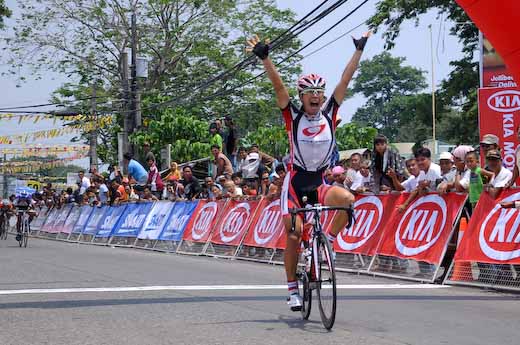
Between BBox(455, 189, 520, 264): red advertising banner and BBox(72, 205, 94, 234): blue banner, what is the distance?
58.9ft

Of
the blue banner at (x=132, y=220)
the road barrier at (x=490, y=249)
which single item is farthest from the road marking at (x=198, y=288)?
the blue banner at (x=132, y=220)

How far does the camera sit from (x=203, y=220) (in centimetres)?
1980

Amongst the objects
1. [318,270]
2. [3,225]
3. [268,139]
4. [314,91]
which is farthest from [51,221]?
[318,270]

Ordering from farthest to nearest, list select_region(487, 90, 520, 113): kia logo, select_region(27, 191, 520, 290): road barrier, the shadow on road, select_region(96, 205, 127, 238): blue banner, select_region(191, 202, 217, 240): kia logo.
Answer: select_region(96, 205, 127, 238): blue banner → select_region(191, 202, 217, 240): kia logo → select_region(487, 90, 520, 113): kia logo → select_region(27, 191, 520, 290): road barrier → the shadow on road

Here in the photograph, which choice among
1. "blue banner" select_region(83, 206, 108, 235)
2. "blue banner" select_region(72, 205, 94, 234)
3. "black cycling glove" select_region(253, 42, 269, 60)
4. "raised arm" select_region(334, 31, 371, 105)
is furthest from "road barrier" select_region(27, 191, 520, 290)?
"blue banner" select_region(72, 205, 94, 234)

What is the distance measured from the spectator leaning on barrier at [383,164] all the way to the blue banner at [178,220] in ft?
21.1

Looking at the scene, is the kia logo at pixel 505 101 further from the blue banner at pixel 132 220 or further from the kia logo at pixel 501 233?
the blue banner at pixel 132 220

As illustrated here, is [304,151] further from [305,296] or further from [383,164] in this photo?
[383,164]

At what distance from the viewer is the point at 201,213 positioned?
65.8 ft

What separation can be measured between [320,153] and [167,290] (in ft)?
10.9

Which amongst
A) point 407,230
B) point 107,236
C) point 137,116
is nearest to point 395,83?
point 137,116

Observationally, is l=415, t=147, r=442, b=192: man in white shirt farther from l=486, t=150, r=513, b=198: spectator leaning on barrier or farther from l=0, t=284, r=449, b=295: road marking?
l=0, t=284, r=449, b=295: road marking

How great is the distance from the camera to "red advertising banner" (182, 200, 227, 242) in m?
19.3

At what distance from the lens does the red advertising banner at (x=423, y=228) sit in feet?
41.1
